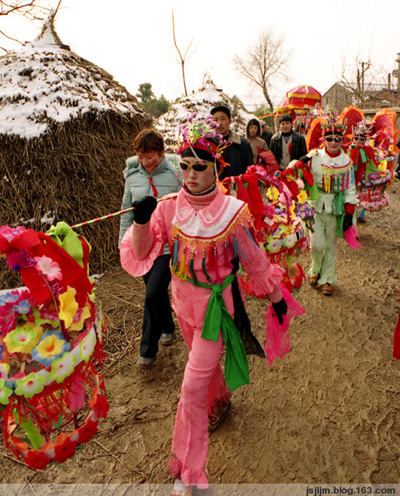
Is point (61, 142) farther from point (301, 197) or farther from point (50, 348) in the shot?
point (50, 348)

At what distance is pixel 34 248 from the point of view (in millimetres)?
1554

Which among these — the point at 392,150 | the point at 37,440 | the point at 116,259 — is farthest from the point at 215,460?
the point at 392,150

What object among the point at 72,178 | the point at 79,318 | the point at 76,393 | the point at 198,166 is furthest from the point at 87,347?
the point at 72,178

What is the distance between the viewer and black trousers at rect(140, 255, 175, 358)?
10.3ft

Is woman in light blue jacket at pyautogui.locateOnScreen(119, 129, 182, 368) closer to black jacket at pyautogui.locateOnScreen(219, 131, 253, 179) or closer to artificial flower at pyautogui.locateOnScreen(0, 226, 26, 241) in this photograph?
black jacket at pyautogui.locateOnScreen(219, 131, 253, 179)

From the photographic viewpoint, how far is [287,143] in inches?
264

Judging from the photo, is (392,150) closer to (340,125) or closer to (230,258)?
(340,125)

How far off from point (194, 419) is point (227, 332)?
525 millimetres

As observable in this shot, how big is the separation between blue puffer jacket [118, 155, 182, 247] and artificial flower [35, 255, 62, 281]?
67.0 inches

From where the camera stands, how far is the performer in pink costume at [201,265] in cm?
210

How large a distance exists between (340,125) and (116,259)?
3919 mm

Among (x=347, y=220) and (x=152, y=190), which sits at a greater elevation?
(x=152, y=190)

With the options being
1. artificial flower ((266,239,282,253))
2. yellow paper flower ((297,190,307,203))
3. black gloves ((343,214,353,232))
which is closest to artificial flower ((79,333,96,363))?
artificial flower ((266,239,282,253))

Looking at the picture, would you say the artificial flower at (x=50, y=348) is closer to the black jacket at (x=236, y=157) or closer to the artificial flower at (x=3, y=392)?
the artificial flower at (x=3, y=392)
